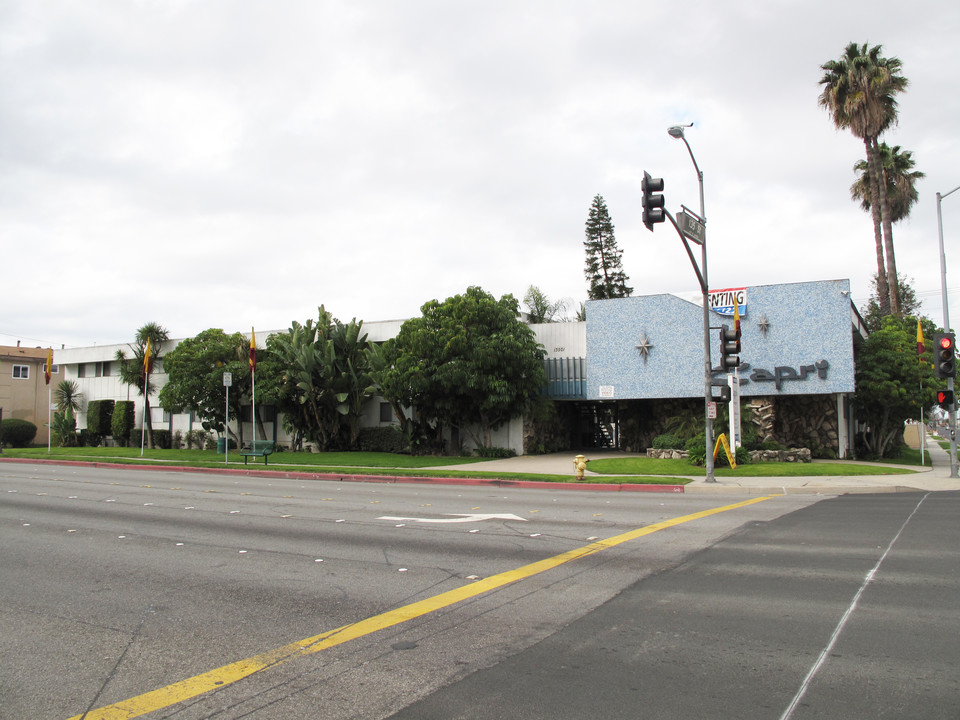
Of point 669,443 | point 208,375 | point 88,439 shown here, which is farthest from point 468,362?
point 88,439

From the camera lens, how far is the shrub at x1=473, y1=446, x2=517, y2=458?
3122cm

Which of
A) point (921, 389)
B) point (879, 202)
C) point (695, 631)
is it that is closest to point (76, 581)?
point (695, 631)

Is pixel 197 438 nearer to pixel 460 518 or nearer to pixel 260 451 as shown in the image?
pixel 260 451

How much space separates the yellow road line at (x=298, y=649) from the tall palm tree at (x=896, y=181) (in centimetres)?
4169

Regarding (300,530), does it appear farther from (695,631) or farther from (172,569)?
(695,631)

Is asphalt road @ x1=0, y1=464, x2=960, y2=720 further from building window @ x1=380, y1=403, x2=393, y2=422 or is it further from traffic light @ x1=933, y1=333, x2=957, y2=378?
building window @ x1=380, y1=403, x2=393, y2=422

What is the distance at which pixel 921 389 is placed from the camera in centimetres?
2809

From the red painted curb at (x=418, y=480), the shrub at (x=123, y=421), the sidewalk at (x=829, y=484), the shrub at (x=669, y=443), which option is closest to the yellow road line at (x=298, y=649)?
the red painted curb at (x=418, y=480)

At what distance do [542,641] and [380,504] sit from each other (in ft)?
32.9

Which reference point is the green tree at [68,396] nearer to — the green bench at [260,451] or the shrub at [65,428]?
the shrub at [65,428]

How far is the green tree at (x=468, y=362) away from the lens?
29.2 metres

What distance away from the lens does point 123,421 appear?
46.4 m

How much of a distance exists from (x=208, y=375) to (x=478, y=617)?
3415cm

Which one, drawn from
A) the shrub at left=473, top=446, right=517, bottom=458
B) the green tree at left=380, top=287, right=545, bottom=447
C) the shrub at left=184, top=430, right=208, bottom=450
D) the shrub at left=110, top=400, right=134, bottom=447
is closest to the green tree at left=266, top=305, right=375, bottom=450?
the green tree at left=380, top=287, right=545, bottom=447
